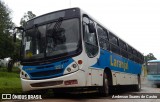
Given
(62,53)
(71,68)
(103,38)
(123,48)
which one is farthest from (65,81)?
(123,48)

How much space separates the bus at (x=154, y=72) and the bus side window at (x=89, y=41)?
18.8 metres

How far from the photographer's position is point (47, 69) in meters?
10.5

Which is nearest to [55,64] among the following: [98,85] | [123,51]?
[98,85]

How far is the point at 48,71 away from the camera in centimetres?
1046

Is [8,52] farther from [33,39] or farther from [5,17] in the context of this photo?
[33,39]

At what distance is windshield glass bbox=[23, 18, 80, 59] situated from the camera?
10380 mm

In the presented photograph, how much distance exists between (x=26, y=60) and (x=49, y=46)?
1.18m

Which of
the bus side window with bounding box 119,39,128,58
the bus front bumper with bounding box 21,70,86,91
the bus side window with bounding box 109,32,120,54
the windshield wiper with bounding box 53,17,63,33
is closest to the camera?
the bus front bumper with bounding box 21,70,86,91

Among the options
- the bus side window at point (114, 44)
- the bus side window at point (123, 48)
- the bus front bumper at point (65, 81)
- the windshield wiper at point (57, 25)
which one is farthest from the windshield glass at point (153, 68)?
the bus front bumper at point (65, 81)

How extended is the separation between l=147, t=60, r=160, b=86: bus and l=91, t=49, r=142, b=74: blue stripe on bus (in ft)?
→ 30.8

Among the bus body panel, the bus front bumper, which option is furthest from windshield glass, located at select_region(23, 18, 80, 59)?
the bus front bumper

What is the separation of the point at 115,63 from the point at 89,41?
3.94 m

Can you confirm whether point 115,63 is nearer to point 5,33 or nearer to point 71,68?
point 71,68

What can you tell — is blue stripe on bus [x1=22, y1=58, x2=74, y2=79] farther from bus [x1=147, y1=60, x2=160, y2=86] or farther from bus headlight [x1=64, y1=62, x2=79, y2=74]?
bus [x1=147, y1=60, x2=160, y2=86]
